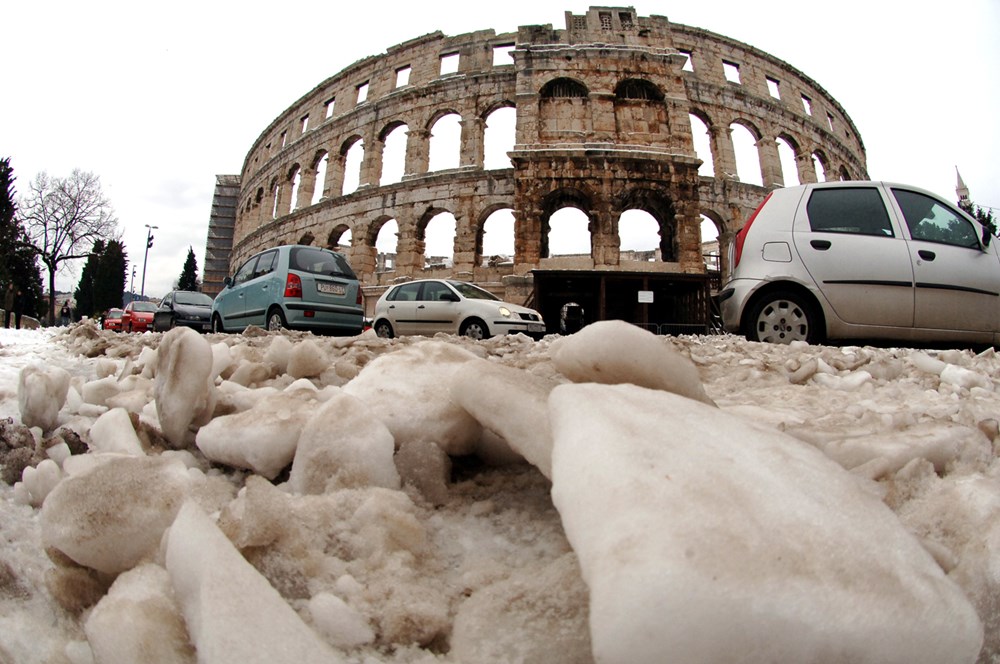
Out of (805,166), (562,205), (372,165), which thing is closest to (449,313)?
(562,205)

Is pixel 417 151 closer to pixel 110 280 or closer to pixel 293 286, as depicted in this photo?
pixel 293 286

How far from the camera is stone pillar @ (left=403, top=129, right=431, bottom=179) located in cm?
2011

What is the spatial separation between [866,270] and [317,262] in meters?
7.27

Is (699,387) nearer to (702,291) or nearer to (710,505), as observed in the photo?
(710,505)

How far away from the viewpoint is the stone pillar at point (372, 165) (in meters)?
21.0

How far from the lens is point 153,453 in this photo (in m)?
1.40

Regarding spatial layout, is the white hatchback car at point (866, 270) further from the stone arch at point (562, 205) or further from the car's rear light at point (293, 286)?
the stone arch at point (562, 205)

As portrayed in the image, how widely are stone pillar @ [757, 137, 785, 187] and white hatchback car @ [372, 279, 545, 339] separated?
17.1 metres

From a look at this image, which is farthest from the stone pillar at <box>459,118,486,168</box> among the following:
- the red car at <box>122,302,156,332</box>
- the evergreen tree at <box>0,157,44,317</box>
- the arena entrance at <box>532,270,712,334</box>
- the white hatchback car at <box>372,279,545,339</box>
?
the evergreen tree at <box>0,157,44,317</box>

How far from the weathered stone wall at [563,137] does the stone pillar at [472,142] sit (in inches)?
1.9

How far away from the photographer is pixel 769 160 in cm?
2098

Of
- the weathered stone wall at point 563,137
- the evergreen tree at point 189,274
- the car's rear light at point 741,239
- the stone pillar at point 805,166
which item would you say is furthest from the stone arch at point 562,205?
the evergreen tree at point 189,274

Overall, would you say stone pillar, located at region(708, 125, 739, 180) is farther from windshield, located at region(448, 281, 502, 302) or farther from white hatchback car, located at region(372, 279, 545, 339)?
white hatchback car, located at region(372, 279, 545, 339)

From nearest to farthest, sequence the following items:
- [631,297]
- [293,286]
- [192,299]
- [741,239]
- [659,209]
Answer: [741,239] → [293,286] → [631,297] → [192,299] → [659,209]
